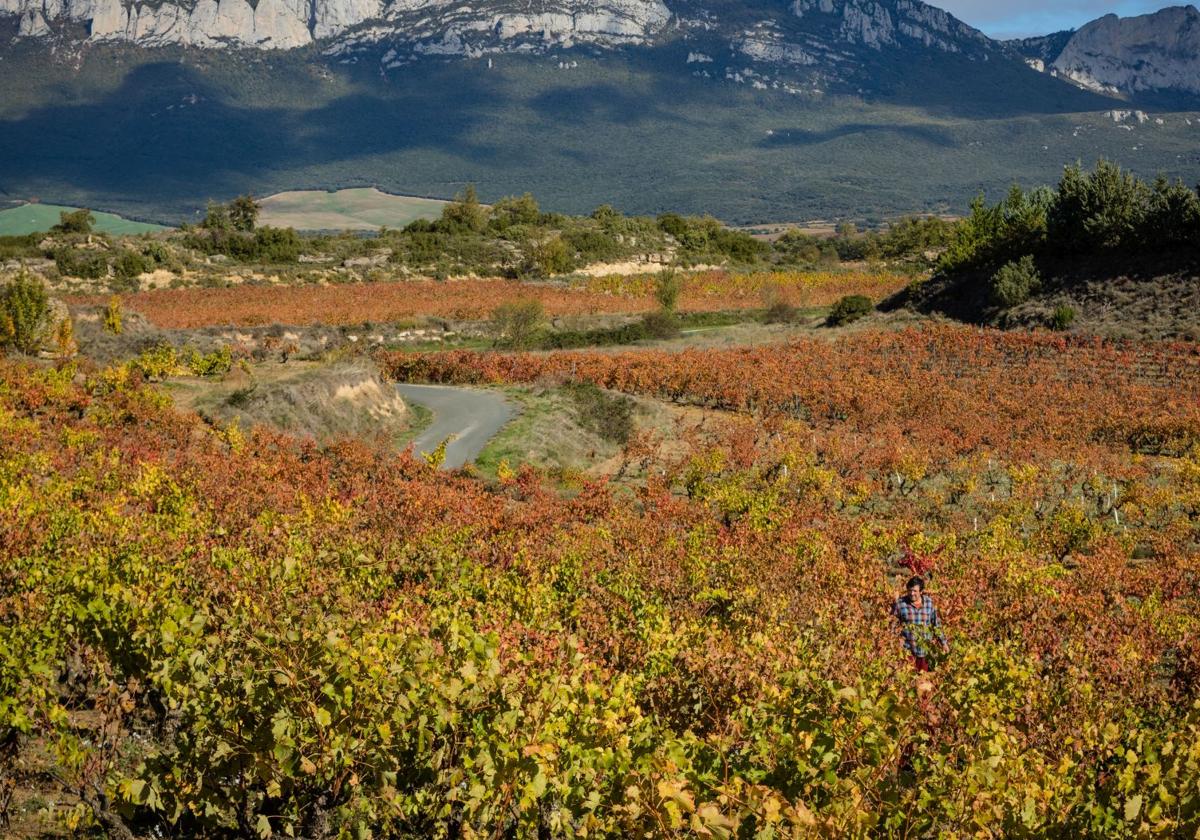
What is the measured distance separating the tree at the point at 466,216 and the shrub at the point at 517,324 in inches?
1731

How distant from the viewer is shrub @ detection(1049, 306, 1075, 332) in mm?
41000

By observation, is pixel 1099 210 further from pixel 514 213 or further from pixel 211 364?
pixel 514 213

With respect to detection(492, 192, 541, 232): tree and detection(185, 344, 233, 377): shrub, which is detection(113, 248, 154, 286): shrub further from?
detection(185, 344, 233, 377): shrub

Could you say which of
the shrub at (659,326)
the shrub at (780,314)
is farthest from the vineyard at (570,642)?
the shrub at (780,314)

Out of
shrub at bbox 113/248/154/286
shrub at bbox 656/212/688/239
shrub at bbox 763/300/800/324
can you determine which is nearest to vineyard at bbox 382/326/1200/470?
shrub at bbox 763/300/800/324

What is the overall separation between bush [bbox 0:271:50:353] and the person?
78.9 feet

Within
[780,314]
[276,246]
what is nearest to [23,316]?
[780,314]

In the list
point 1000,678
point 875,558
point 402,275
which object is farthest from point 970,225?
point 1000,678

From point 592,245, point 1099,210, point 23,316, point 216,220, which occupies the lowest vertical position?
point 23,316

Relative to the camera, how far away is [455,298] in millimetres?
59156

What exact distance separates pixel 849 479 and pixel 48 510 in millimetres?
15056

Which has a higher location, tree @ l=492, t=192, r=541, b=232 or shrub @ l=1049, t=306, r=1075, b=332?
tree @ l=492, t=192, r=541, b=232

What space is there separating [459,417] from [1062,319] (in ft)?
87.8

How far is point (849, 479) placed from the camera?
69.6 ft
